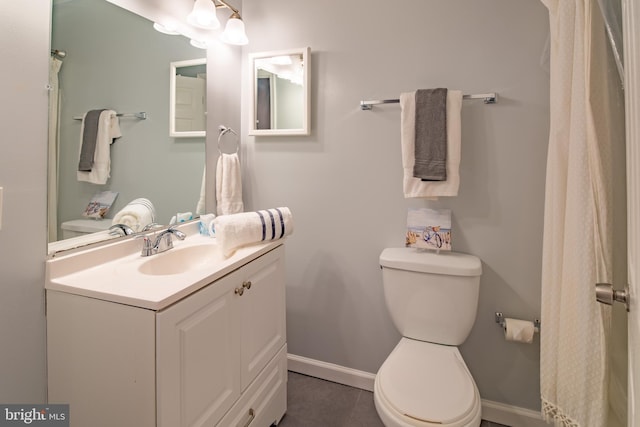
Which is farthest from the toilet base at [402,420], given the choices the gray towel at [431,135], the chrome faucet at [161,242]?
the chrome faucet at [161,242]

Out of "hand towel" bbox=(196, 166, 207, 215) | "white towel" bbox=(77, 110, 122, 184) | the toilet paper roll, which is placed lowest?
the toilet paper roll

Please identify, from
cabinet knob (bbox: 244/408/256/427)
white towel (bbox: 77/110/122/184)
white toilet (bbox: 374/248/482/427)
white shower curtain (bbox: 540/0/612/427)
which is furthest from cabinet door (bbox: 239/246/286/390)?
white shower curtain (bbox: 540/0/612/427)

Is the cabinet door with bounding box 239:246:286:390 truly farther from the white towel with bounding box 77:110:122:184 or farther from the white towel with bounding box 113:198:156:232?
the white towel with bounding box 77:110:122:184

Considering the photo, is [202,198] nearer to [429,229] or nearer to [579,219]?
[429,229]

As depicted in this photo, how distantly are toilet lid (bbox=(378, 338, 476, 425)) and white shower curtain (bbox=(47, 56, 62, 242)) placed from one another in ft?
4.17

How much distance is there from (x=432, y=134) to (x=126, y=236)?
1.38m

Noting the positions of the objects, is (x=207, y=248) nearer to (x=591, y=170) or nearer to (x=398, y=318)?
(x=398, y=318)

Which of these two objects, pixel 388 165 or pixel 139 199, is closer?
pixel 139 199

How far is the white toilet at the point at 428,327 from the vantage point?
3.96 feet

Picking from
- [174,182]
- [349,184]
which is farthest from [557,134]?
[174,182]

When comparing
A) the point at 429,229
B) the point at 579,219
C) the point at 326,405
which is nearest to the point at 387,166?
the point at 429,229

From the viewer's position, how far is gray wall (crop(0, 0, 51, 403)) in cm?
96

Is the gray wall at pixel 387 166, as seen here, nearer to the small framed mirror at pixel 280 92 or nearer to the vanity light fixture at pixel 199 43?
the small framed mirror at pixel 280 92

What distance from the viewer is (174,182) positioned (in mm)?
1619
